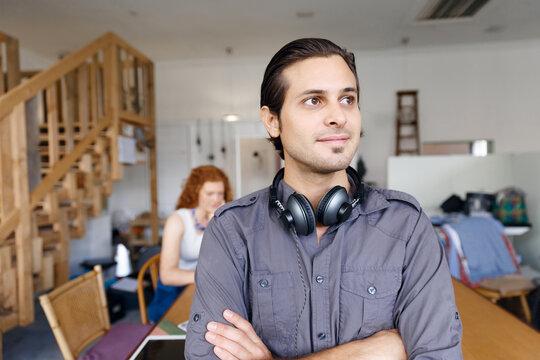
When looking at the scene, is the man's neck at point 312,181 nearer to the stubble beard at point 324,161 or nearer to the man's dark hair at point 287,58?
the stubble beard at point 324,161

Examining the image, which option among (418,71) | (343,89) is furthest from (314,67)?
(418,71)

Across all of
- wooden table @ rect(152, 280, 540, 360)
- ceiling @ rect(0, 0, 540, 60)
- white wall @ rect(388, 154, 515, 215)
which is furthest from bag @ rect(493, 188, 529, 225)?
ceiling @ rect(0, 0, 540, 60)

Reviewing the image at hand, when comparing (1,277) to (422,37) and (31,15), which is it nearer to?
(31,15)

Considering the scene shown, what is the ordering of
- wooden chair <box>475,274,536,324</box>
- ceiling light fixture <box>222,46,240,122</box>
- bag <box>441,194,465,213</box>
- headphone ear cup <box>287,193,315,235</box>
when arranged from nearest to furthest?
headphone ear cup <box>287,193,315,235</box>
wooden chair <box>475,274,536,324</box>
bag <box>441,194,465,213</box>
ceiling light fixture <box>222,46,240,122</box>

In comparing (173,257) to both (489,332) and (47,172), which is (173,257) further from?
(47,172)

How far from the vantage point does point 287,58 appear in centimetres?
93

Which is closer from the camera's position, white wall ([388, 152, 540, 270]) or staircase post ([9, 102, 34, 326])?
staircase post ([9, 102, 34, 326])

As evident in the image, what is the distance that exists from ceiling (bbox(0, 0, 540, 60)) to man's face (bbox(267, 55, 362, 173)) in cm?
378

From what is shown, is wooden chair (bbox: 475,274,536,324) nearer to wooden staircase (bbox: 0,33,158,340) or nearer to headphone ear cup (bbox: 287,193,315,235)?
headphone ear cup (bbox: 287,193,315,235)

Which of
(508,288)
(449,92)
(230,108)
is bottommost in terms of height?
(508,288)

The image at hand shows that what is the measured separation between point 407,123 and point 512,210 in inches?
116

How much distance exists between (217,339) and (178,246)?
130cm

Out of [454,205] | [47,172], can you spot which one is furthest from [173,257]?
[454,205]

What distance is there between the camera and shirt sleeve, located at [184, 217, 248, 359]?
33.6 inches
